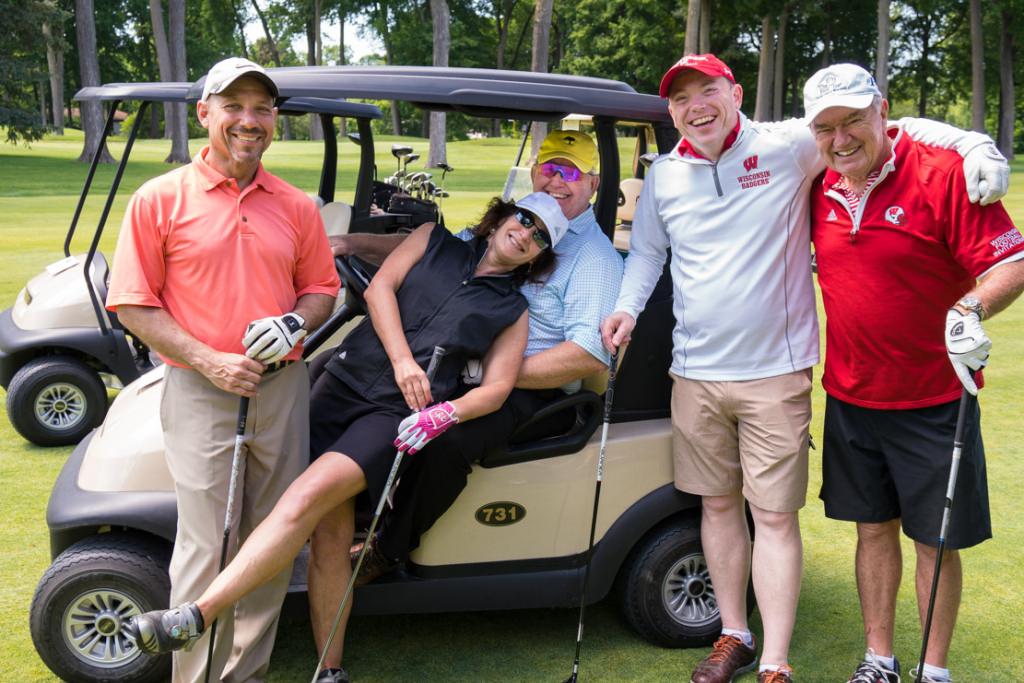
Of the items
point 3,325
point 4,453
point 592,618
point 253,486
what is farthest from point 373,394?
point 3,325

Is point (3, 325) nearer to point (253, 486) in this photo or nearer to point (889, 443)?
point (253, 486)

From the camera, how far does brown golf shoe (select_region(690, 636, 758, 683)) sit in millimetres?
3053

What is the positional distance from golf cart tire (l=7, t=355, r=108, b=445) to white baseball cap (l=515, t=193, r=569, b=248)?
3.33 metres

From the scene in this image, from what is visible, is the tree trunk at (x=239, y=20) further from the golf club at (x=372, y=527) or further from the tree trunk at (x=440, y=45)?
the golf club at (x=372, y=527)

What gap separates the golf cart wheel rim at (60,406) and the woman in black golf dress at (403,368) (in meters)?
2.83

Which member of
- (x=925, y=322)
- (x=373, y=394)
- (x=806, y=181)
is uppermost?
(x=806, y=181)

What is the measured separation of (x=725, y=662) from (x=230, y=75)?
7.06ft

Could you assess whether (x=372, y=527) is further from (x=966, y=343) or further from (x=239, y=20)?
(x=239, y=20)

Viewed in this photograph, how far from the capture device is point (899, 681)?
3.04 m

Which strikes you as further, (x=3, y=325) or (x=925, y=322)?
(x=3, y=325)

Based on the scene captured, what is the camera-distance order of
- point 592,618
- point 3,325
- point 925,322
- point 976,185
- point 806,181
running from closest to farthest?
1. point 976,185
2. point 925,322
3. point 806,181
4. point 592,618
5. point 3,325

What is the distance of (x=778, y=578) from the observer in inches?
119

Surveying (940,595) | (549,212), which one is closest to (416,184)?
(549,212)

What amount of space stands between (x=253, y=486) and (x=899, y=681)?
1.94 m
